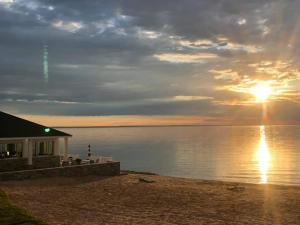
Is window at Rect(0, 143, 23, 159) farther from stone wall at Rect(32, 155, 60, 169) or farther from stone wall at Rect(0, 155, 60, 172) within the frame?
stone wall at Rect(32, 155, 60, 169)

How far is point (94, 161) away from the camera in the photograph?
126 ft

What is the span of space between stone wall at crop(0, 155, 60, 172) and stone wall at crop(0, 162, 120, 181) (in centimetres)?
210

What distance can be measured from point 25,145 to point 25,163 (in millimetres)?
1516

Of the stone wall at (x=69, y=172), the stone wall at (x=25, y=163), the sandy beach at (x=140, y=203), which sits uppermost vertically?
the stone wall at (x=25, y=163)

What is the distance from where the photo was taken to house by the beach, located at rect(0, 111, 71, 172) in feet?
107

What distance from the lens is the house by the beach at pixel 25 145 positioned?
3250cm

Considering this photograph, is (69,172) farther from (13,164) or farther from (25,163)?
(13,164)

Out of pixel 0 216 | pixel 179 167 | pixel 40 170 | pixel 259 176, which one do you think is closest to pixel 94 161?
pixel 40 170

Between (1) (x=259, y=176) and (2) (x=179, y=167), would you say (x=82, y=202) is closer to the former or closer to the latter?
(1) (x=259, y=176)

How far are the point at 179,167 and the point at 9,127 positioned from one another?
54.5 metres

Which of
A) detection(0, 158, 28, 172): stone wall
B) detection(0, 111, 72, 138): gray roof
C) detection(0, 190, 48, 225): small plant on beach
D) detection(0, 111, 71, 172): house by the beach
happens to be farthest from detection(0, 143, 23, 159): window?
detection(0, 190, 48, 225): small plant on beach

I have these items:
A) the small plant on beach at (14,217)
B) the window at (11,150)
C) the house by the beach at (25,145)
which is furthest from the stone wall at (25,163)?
the small plant on beach at (14,217)

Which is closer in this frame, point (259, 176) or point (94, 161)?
point (94, 161)

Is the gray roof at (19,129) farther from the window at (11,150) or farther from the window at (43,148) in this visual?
the window at (11,150)
